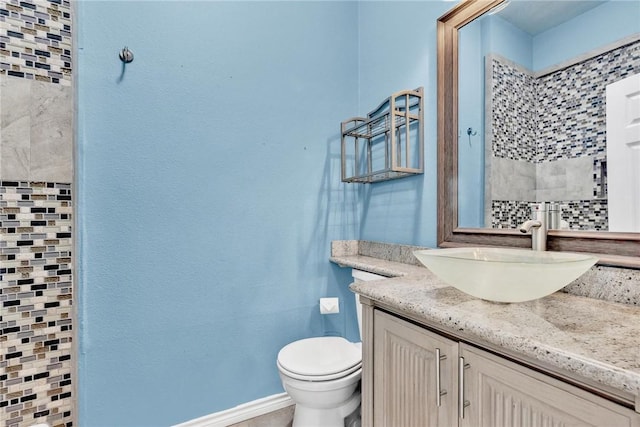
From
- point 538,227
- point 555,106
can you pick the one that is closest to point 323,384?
point 538,227

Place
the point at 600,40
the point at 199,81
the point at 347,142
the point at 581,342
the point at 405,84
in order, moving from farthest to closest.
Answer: the point at 347,142
the point at 405,84
the point at 199,81
the point at 600,40
the point at 581,342

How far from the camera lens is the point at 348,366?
4.17 ft

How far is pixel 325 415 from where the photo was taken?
1.30 metres

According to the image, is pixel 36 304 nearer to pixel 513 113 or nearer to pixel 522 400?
pixel 522 400

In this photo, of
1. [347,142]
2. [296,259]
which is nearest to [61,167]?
[296,259]

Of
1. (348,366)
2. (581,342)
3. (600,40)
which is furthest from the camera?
(348,366)

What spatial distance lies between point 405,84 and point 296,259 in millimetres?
1076

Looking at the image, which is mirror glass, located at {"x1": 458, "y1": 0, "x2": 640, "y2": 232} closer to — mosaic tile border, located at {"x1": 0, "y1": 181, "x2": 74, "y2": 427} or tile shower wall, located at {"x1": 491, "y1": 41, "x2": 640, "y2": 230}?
tile shower wall, located at {"x1": 491, "y1": 41, "x2": 640, "y2": 230}

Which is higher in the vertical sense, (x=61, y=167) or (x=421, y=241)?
(x=61, y=167)

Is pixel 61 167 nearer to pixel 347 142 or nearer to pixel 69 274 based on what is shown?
pixel 69 274

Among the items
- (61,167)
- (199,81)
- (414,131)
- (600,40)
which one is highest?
(199,81)

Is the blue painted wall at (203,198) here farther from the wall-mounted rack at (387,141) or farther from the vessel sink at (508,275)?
the vessel sink at (508,275)

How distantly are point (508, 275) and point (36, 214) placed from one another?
1.70 meters

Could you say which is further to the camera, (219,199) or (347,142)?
(347,142)
